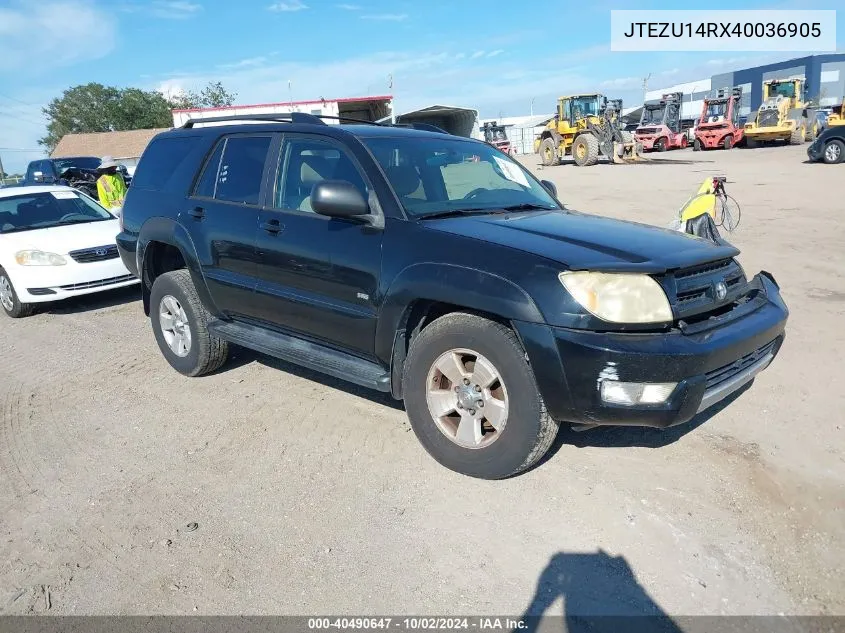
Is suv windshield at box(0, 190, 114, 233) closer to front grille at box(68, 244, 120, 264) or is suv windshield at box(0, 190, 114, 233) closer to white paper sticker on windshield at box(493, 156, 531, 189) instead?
front grille at box(68, 244, 120, 264)

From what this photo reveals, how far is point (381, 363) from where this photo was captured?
3555 millimetres

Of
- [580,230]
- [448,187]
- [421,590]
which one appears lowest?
[421,590]

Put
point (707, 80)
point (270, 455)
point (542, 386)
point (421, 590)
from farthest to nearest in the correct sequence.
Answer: point (707, 80) → point (270, 455) → point (542, 386) → point (421, 590)

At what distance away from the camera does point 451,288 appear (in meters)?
3.07

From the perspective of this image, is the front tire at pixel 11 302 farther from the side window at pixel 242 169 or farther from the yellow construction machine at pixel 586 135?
the yellow construction machine at pixel 586 135

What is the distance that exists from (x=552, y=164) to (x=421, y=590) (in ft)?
97.4

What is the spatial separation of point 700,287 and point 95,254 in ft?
22.4

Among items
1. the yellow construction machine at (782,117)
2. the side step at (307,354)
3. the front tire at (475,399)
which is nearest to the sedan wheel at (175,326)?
the side step at (307,354)

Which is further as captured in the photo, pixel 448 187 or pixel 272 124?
pixel 272 124

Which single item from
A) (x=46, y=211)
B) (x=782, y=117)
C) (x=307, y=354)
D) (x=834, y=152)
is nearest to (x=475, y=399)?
(x=307, y=354)

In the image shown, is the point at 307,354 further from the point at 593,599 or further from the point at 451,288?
the point at 593,599

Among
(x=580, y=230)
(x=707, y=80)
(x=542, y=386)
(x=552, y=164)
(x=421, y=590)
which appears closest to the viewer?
(x=421, y=590)

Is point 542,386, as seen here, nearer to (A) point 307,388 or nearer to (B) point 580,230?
(B) point 580,230

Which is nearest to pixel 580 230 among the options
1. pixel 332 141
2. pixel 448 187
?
pixel 448 187
